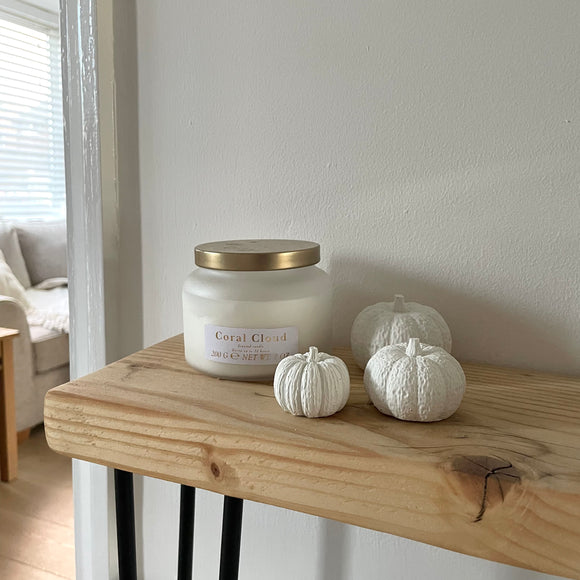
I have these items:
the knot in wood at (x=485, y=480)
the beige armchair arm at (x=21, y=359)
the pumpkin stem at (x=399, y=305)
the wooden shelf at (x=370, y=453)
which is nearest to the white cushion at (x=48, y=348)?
the beige armchair arm at (x=21, y=359)

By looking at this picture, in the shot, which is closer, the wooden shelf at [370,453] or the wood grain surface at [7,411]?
the wooden shelf at [370,453]

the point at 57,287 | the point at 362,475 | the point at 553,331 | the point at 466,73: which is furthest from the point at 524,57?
the point at 57,287

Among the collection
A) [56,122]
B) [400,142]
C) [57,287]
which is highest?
[56,122]

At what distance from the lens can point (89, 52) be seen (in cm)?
66

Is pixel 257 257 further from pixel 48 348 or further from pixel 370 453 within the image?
pixel 48 348

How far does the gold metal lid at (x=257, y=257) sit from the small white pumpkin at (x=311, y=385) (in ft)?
0.29

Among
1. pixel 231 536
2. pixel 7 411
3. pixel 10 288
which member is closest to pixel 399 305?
pixel 231 536

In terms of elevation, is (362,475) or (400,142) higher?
(400,142)

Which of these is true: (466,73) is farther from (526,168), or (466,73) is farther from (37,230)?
(37,230)

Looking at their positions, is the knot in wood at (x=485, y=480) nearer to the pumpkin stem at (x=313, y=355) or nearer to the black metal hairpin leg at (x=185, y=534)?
the pumpkin stem at (x=313, y=355)

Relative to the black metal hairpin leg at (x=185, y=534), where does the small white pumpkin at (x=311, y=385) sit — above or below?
above

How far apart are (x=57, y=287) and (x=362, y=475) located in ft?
8.09

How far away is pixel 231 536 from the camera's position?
20.8 inches

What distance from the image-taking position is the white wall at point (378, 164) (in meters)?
0.53
